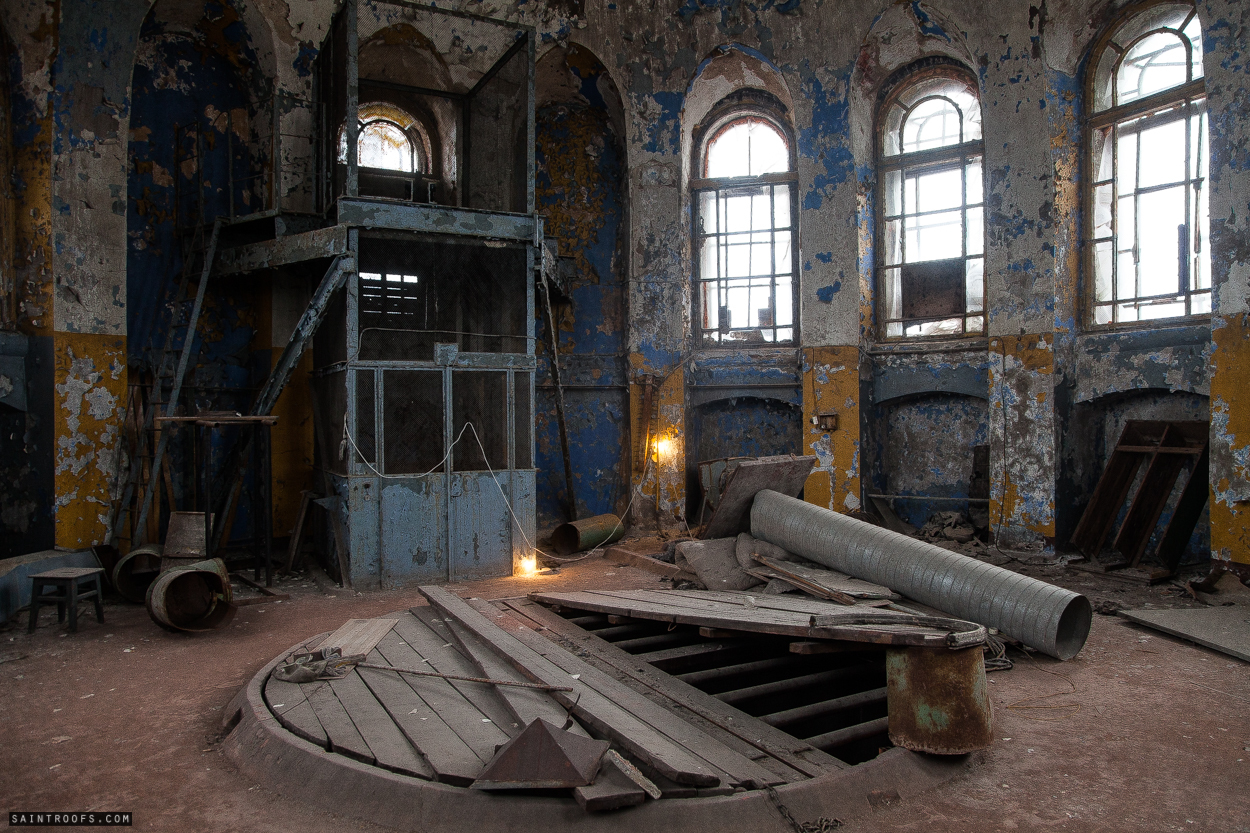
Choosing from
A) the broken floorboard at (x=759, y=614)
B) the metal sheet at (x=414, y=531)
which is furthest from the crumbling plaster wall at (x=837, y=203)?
the broken floorboard at (x=759, y=614)

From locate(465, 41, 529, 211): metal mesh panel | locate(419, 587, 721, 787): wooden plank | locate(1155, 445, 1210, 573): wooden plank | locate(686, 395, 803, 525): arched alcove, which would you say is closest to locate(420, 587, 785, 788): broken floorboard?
locate(419, 587, 721, 787): wooden plank

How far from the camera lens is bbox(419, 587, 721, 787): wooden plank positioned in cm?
319

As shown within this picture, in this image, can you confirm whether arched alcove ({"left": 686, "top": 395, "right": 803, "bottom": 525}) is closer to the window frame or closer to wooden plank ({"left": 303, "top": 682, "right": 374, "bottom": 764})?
the window frame

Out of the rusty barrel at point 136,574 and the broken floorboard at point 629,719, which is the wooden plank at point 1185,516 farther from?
the rusty barrel at point 136,574

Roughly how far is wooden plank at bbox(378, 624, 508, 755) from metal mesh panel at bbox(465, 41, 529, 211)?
6.82 metres

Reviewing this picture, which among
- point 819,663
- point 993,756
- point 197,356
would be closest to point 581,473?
point 197,356

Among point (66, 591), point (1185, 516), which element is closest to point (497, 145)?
point (66, 591)

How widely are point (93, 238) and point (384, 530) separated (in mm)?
4520

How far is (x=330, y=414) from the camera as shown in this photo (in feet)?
30.1

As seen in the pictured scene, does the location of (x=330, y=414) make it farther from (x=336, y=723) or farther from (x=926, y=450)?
(x=926, y=450)

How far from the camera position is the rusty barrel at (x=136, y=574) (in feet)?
24.9

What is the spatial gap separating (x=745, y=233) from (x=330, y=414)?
6.58 m

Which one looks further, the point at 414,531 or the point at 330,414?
the point at 330,414

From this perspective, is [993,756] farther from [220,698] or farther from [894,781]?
[220,698]
